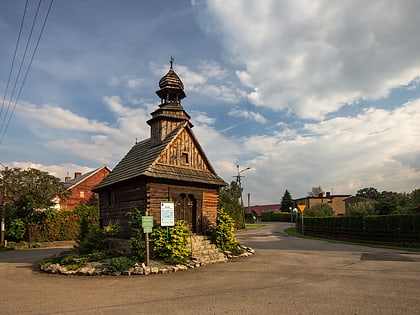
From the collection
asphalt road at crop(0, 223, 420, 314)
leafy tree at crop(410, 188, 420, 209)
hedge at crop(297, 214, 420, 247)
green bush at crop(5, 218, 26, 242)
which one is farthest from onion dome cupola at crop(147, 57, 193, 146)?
leafy tree at crop(410, 188, 420, 209)

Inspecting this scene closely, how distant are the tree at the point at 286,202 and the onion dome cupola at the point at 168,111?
69509mm

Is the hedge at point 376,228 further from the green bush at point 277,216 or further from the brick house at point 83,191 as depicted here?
the green bush at point 277,216

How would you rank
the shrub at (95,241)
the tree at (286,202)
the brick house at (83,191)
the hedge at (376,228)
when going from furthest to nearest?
the tree at (286,202) → the brick house at (83,191) → the hedge at (376,228) → the shrub at (95,241)

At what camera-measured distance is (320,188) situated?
108375 mm

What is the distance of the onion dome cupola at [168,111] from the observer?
66.6 feet

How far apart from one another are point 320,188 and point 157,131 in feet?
322

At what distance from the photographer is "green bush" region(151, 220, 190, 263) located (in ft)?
47.5

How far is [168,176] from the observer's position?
1677 centimetres

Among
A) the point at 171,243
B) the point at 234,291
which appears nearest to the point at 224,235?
the point at 171,243

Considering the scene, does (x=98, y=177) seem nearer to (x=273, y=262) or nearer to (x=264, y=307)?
(x=273, y=262)

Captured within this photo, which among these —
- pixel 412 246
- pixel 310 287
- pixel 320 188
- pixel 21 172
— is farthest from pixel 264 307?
pixel 320 188

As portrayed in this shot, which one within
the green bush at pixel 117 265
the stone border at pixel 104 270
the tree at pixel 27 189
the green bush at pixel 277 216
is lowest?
the green bush at pixel 277 216

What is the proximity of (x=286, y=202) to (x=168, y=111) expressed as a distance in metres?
71.1

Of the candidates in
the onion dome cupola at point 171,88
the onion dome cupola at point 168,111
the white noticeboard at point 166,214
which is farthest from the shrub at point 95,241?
the onion dome cupola at point 171,88
